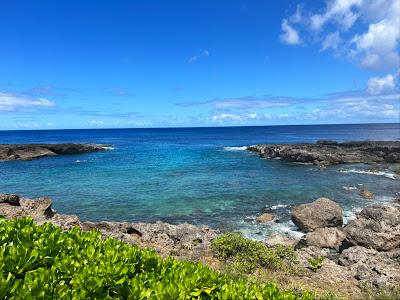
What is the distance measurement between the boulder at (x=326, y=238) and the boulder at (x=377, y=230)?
0.56 m

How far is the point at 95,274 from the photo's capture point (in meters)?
6.15

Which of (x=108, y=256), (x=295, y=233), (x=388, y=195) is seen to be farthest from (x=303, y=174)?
Result: (x=108, y=256)

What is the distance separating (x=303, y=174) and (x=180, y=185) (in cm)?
1917

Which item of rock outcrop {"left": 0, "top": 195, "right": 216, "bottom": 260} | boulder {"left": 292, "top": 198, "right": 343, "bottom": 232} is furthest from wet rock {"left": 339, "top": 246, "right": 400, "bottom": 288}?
boulder {"left": 292, "top": 198, "right": 343, "bottom": 232}

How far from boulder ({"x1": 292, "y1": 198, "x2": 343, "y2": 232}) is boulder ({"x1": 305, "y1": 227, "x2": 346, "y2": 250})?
2.84m

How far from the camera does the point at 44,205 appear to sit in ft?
76.9

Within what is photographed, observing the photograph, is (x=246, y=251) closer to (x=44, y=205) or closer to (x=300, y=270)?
(x=300, y=270)

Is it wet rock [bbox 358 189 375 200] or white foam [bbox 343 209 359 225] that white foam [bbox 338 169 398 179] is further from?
white foam [bbox 343 209 359 225]

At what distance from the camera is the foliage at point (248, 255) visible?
46.4 ft

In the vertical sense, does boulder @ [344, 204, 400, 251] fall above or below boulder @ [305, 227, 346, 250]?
above

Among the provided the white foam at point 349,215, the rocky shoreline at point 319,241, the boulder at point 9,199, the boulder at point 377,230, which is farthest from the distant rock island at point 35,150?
the boulder at point 377,230

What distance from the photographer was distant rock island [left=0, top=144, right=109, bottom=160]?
74.3m

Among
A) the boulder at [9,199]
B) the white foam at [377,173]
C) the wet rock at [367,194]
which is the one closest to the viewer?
the boulder at [9,199]

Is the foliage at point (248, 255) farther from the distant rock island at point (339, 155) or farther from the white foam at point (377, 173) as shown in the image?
the distant rock island at point (339, 155)
